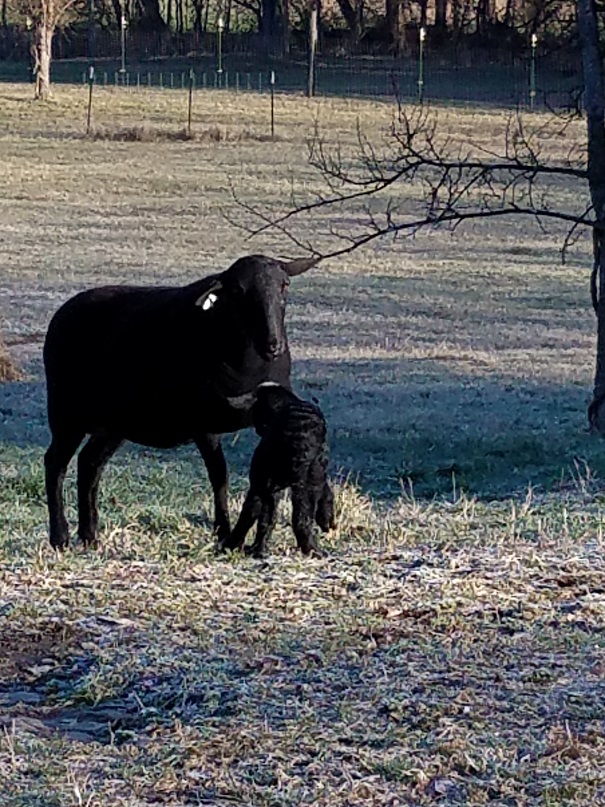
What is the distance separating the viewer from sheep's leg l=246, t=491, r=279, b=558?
7.25 metres

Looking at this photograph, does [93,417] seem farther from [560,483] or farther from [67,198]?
[67,198]

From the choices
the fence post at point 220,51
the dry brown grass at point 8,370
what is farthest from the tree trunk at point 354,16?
the dry brown grass at point 8,370

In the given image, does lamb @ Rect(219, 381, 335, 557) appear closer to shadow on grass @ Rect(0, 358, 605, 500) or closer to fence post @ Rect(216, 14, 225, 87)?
shadow on grass @ Rect(0, 358, 605, 500)

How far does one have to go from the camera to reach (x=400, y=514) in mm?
8508

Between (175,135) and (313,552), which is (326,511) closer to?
(313,552)

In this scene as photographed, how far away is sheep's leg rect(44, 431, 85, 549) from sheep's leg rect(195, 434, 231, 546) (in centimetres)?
88

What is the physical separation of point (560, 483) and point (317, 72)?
6227 cm

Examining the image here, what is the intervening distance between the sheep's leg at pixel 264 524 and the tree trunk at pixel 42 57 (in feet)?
187

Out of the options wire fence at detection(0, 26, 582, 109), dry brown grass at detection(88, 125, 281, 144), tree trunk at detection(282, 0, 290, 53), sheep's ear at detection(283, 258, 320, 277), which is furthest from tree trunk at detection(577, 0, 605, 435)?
tree trunk at detection(282, 0, 290, 53)

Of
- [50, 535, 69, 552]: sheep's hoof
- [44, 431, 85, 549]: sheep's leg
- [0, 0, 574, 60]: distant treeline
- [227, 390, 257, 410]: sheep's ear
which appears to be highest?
[0, 0, 574, 60]: distant treeline

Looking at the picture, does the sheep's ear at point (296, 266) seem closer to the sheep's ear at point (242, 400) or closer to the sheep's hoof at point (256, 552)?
the sheep's ear at point (242, 400)

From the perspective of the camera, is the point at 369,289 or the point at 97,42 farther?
the point at 97,42

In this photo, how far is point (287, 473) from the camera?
722 cm

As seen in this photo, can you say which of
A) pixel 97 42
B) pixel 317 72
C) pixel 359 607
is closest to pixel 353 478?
pixel 359 607
